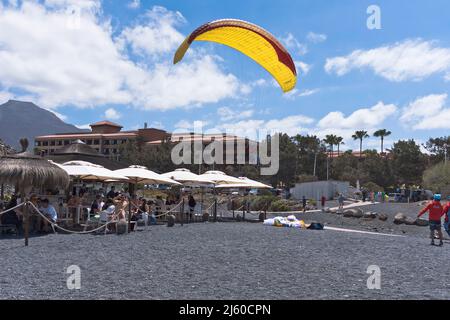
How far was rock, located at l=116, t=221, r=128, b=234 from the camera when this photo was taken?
12.6 meters

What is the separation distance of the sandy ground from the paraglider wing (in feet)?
17.2

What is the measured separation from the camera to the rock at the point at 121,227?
12586 millimetres

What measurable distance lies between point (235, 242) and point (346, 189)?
4063 centimetres

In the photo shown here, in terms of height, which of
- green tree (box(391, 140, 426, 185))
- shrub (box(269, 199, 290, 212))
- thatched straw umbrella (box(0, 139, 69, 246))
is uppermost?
green tree (box(391, 140, 426, 185))

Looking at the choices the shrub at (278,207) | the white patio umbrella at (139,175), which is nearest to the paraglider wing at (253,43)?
the white patio umbrella at (139,175)

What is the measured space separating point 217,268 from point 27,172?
24.4ft

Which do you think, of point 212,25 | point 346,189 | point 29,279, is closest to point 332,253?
point 29,279

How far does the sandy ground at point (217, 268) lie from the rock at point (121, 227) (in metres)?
0.87

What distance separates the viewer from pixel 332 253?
9359 mm

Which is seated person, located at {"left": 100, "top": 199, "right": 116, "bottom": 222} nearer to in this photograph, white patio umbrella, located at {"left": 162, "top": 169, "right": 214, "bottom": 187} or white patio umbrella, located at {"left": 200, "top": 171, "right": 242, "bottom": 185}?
white patio umbrella, located at {"left": 162, "top": 169, "right": 214, "bottom": 187}

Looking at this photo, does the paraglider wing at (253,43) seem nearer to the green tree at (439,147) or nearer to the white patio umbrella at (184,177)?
the white patio umbrella at (184,177)

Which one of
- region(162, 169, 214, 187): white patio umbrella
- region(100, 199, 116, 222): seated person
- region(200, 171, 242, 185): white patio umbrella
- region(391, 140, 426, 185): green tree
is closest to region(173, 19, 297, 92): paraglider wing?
region(100, 199, 116, 222): seated person

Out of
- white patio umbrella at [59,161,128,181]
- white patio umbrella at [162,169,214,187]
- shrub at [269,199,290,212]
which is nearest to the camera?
white patio umbrella at [59,161,128,181]
